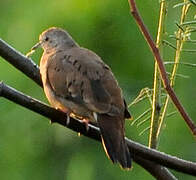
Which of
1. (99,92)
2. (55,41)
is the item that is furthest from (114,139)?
(55,41)

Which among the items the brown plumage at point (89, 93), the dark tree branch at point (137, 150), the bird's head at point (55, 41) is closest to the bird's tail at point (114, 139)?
the brown plumage at point (89, 93)

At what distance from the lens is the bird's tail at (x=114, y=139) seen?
9.53 feet

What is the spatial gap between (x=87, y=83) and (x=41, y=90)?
2082 mm

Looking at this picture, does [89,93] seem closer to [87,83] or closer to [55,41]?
[87,83]

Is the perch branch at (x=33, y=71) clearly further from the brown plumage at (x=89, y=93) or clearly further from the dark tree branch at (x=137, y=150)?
the brown plumage at (x=89, y=93)

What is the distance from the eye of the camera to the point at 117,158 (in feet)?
9.78

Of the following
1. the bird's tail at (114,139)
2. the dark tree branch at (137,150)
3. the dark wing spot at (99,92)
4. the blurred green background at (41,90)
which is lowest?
the blurred green background at (41,90)

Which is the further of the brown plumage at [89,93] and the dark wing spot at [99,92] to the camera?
the dark wing spot at [99,92]

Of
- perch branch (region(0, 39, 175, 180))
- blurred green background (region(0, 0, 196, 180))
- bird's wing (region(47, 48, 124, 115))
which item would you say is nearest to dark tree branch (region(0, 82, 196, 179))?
perch branch (region(0, 39, 175, 180))

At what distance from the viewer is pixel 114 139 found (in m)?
3.09

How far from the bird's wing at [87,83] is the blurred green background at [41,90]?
1.57m

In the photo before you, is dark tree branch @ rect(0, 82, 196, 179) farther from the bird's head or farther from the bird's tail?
the bird's head

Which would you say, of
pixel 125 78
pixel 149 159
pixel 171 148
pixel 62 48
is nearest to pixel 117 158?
pixel 149 159

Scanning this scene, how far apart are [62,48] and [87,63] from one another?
2.21ft
